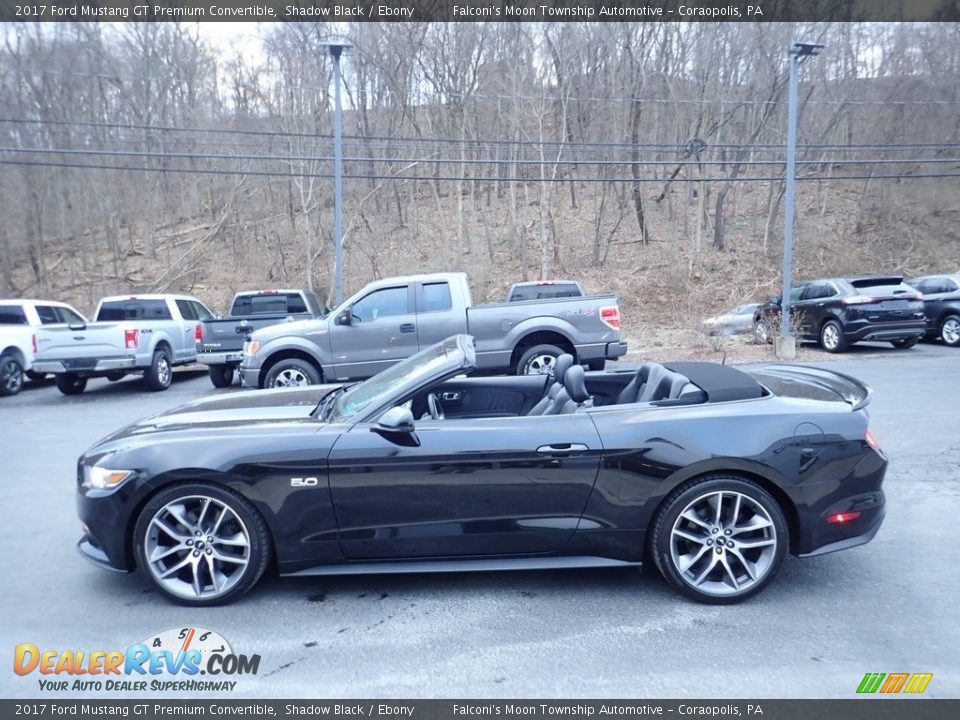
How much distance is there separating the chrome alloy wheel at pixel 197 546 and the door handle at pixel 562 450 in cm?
171

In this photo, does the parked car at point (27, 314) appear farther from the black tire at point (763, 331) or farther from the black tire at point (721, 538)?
the black tire at point (763, 331)

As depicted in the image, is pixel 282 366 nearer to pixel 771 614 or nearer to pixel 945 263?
pixel 771 614

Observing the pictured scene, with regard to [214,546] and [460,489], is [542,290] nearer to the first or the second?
[460,489]

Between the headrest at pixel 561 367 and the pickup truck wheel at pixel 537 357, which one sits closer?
the headrest at pixel 561 367

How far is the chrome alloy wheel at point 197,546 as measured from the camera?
3900 mm

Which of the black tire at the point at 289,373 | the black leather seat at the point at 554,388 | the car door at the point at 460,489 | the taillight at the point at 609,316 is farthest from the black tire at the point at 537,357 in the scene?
the car door at the point at 460,489

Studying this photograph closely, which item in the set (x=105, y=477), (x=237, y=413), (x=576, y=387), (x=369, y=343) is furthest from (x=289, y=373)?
(x=576, y=387)

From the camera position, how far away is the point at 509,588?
4.14m

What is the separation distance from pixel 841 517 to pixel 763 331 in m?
15.1

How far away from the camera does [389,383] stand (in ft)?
14.3

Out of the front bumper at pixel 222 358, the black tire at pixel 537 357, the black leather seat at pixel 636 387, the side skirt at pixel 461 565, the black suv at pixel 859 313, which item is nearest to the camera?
the side skirt at pixel 461 565
